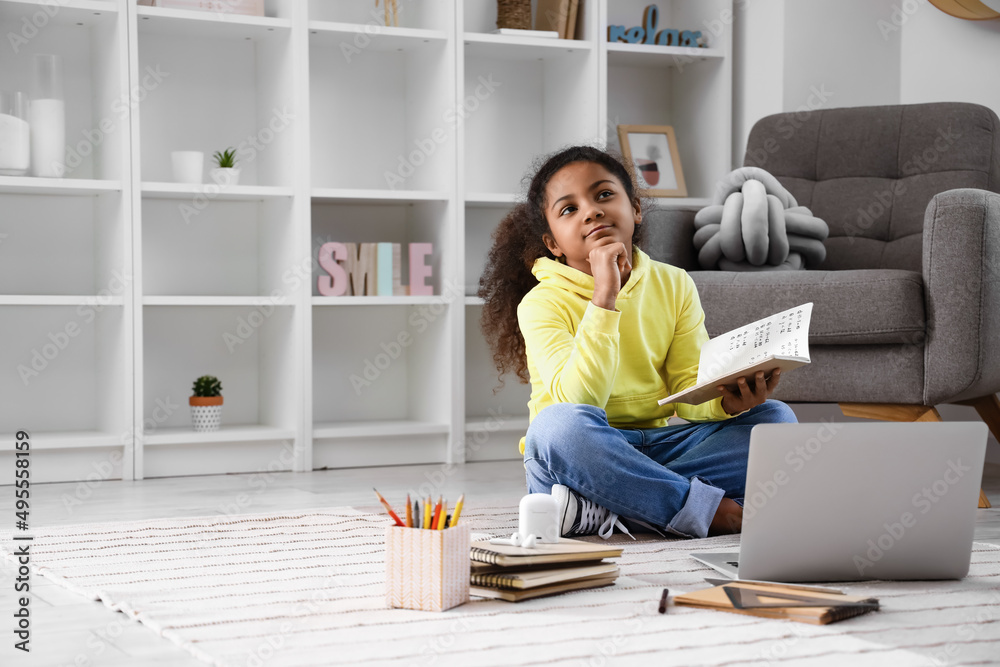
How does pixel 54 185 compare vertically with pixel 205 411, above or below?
above

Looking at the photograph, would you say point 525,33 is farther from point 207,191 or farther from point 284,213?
point 207,191

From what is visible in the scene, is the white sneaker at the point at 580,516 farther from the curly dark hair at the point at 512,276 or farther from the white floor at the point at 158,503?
the white floor at the point at 158,503

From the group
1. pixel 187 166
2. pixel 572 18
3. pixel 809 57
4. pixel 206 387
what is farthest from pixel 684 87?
pixel 206 387

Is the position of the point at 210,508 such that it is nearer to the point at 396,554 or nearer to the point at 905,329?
the point at 396,554

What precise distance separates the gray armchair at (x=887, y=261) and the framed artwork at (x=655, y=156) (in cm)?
34

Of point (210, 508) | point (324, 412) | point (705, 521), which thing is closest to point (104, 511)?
point (210, 508)

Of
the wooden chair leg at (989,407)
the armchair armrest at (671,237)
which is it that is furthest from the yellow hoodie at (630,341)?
the wooden chair leg at (989,407)

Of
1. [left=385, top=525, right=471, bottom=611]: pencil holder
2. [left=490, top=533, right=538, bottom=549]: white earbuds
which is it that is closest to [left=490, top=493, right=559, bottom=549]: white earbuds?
[left=490, top=533, right=538, bottom=549]: white earbuds

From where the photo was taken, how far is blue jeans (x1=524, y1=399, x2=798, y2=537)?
1573 millimetres

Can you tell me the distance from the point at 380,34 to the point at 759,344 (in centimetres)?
165

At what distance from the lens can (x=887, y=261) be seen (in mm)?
2574

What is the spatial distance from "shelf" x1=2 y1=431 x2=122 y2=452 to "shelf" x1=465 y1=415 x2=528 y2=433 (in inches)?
34.9

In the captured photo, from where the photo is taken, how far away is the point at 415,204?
297cm

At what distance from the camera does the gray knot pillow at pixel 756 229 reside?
238 cm
